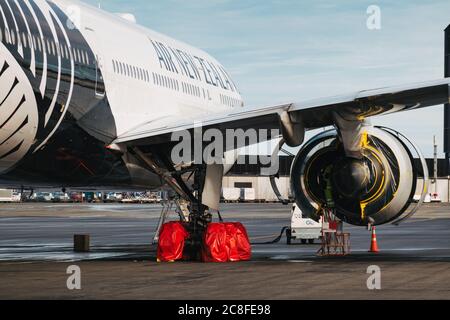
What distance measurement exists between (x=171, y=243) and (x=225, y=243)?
1.22 meters

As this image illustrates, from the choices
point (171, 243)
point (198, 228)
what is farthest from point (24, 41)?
point (198, 228)

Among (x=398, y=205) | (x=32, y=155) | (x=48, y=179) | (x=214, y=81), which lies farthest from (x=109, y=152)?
(x=214, y=81)

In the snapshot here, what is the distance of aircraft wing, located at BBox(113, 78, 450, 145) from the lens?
60.6 ft

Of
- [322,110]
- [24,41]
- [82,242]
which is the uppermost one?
[24,41]

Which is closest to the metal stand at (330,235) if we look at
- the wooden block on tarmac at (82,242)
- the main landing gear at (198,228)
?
the main landing gear at (198,228)

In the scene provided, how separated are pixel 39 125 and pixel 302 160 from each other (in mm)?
7072

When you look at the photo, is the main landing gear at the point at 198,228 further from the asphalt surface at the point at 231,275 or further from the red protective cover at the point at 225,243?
the asphalt surface at the point at 231,275

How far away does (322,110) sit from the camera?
752 inches

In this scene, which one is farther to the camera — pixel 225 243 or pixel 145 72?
pixel 145 72

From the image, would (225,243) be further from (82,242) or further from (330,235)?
(82,242)

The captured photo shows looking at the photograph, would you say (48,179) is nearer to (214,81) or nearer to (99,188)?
(99,188)

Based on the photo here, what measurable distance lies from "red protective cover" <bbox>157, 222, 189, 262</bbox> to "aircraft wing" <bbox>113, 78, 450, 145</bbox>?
2.08 m
